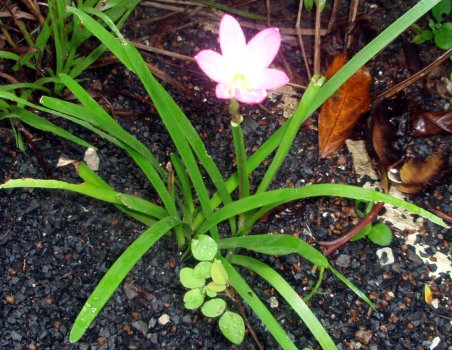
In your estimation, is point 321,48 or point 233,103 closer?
point 233,103

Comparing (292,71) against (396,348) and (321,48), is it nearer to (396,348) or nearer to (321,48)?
(321,48)

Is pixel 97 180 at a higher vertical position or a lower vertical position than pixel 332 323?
higher

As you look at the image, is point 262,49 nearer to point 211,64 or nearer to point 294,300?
point 211,64

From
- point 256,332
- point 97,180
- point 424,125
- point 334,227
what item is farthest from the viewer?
point 424,125

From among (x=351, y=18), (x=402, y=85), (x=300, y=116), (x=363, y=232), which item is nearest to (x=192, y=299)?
(x=300, y=116)

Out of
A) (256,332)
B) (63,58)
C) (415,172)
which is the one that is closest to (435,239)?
(415,172)

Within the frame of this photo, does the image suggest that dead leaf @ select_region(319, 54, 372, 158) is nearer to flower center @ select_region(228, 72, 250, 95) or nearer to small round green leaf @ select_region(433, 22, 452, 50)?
small round green leaf @ select_region(433, 22, 452, 50)

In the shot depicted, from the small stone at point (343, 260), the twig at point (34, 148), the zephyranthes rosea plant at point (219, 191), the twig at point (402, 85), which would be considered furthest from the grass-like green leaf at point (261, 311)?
the twig at point (402, 85)
